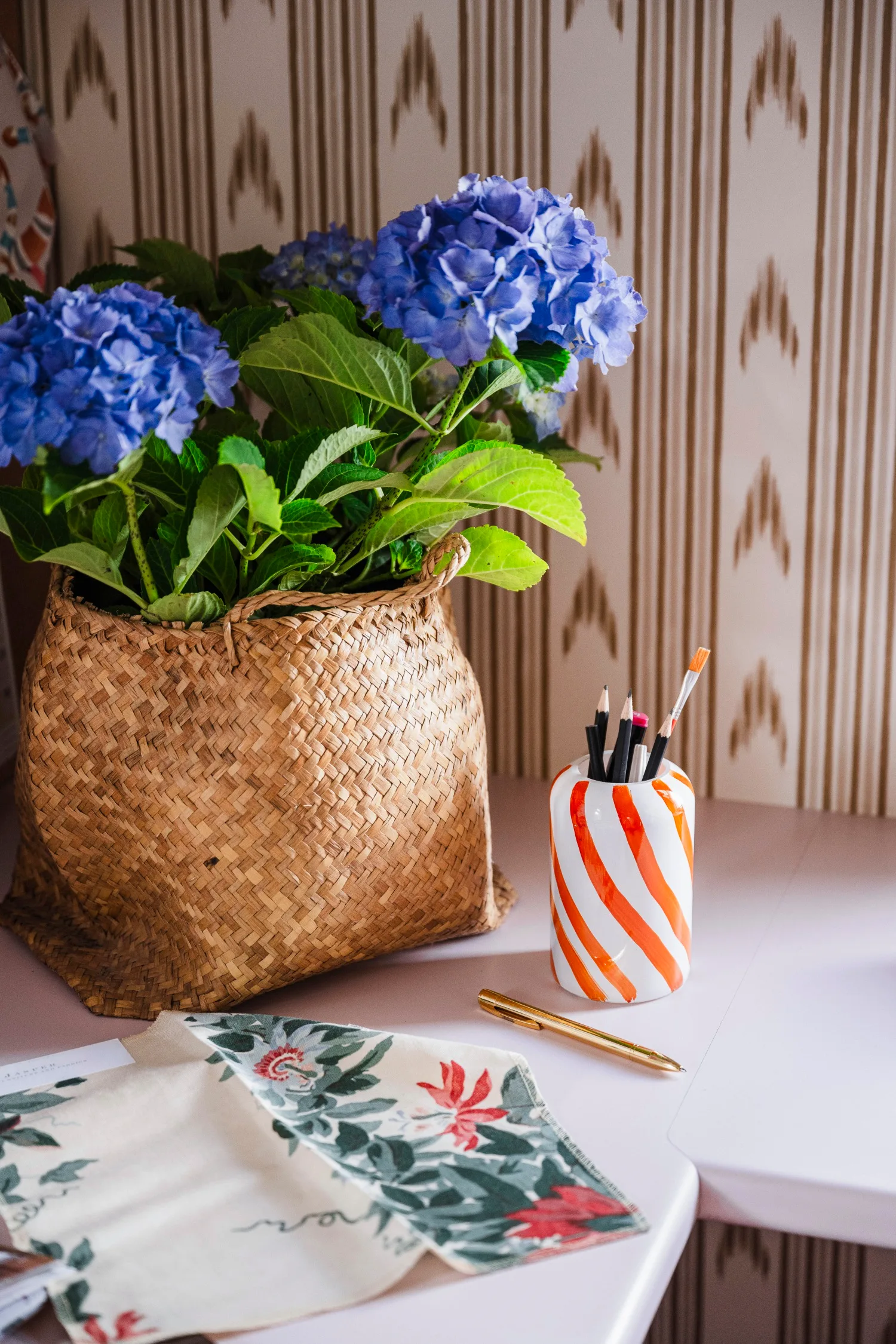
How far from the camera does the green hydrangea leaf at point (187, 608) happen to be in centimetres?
75

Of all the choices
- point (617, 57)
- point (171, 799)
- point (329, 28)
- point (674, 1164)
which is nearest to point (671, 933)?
point (674, 1164)

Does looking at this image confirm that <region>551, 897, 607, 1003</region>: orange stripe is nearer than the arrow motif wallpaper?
Yes

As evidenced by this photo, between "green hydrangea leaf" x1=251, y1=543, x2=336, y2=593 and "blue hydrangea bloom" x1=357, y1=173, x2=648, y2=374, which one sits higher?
"blue hydrangea bloom" x1=357, y1=173, x2=648, y2=374

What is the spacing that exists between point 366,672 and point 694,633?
17.7 inches

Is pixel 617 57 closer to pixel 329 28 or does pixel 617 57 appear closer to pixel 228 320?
pixel 329 28

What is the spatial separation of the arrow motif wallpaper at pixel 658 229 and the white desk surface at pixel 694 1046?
0.51 ft

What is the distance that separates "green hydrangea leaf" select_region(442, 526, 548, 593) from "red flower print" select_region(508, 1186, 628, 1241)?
39 cm

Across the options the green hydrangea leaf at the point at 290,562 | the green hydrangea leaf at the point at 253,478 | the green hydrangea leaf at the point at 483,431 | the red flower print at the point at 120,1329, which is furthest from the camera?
the green hydrangea leaf at the point at 483,431

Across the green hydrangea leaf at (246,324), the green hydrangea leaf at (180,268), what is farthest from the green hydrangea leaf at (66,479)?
the green hydrangea leaf at (180,268)

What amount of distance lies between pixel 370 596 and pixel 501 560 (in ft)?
0.36

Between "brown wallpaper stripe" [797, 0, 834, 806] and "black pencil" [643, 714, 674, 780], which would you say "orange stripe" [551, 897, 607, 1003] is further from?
"brown wallpaper stripe" [797, 0, 834, 806]

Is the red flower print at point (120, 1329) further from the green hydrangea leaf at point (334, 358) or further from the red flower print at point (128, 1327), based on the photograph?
the green hydrangea leaf at point (334, 358)

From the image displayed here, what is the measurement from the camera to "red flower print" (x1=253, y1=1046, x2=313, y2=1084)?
723mm

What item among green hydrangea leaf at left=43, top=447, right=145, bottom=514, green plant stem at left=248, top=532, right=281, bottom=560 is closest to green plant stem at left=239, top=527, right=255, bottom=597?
green plant stem at left=248, top=532, right=281, bottom=560
